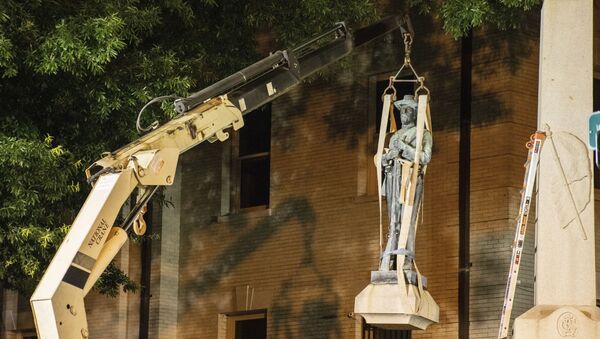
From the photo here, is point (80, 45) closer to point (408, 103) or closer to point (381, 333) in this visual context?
point (408, 103)

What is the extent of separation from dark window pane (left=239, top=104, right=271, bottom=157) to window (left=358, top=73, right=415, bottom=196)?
82.0 inches

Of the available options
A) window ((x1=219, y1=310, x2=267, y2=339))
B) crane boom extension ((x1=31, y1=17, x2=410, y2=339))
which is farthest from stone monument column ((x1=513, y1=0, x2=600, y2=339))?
window ((x1=219, y1=310, x2=267, y2=339))

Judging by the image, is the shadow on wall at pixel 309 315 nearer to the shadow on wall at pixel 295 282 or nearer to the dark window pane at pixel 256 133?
the shadow on wall at pixel 295 282

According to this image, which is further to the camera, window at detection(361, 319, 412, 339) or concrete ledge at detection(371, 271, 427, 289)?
window at detection(361, 319, 412, 339)

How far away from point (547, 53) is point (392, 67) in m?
7.46

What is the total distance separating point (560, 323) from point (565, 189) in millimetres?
1504

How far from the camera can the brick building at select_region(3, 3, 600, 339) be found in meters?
23.6

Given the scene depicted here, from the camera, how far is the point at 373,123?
25469 mm

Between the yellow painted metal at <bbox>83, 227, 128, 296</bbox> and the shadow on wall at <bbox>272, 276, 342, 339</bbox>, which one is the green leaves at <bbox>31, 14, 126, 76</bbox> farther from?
the shadow on wall at <bbox>272, 276, 342, 339</bbox>

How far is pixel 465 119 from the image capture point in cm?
2406

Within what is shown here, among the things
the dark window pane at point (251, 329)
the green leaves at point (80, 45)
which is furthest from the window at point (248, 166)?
the green leaves at point (80, 45)

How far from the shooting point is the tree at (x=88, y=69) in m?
20.4

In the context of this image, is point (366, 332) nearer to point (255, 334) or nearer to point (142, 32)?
point (255, 334)

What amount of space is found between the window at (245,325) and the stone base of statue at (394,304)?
7720mm
